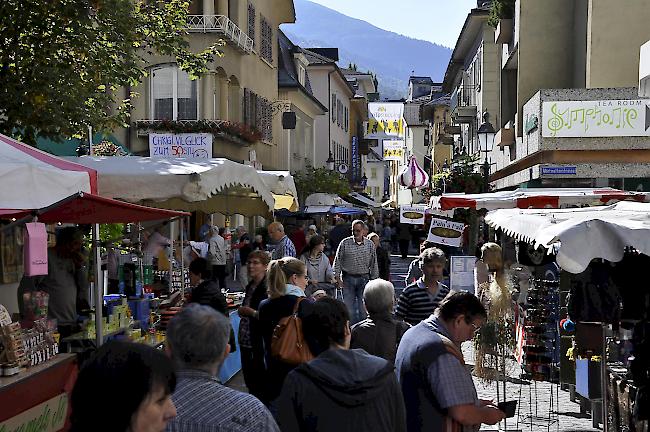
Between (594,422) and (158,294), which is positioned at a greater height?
(158,294)

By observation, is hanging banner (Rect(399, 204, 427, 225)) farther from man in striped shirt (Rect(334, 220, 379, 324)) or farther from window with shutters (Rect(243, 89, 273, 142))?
man in striped shirt (Rect(334, 220, 379, 324))

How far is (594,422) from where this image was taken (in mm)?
9391

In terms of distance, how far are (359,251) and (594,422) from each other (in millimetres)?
5748

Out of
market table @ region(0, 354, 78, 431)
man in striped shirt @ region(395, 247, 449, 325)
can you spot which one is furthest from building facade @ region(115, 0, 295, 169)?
market table @ region(0, 354, 78, 431)

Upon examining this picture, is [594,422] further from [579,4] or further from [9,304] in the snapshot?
[579,4]

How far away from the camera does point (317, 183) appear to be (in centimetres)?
4297

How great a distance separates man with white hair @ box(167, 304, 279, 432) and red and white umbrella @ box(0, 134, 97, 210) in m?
2.89

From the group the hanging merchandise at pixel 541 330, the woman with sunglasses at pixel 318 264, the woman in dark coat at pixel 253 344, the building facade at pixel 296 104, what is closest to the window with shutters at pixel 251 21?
the building facade at pixel 296 104

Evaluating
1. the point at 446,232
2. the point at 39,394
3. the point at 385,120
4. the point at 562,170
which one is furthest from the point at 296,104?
the point at 385,120

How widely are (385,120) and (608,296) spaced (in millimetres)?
79817

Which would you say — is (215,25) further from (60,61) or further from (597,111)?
(60,61)

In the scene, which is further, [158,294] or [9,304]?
[158,294]

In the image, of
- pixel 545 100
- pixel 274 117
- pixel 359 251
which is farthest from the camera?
pixel 274 117

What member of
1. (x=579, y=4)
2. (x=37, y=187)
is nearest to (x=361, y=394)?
(x=37, y=187)
